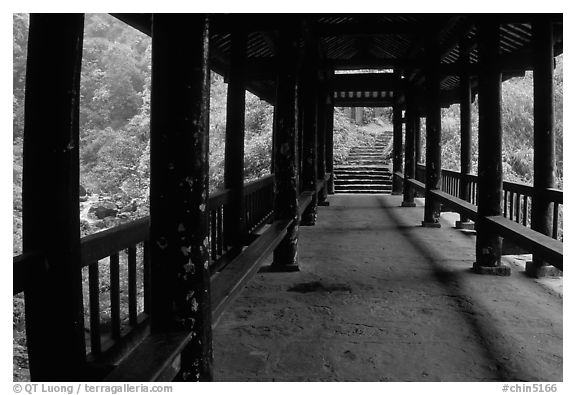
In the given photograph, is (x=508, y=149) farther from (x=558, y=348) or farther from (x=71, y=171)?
(x=71, y=171)

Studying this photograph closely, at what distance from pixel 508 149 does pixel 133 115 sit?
2844 centimetres

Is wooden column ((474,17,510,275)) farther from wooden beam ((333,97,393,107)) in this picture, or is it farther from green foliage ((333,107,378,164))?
green foliage ((333,107,378,164))

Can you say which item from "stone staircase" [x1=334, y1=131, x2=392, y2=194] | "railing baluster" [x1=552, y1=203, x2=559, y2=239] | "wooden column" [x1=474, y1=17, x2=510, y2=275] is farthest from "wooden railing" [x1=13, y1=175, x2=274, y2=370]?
"stone staircase" [x1=334, y1=131, x2=392, y2=194]

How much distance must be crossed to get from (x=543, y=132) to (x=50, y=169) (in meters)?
4.78

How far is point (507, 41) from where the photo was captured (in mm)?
7586

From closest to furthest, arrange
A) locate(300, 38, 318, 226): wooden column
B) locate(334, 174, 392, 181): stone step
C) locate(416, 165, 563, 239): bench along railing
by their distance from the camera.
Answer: locate(416, 165, 563, 239): bench along railing
locate(300, 38, 318, 226): wooden column
locate(334, 174, 392, 181): stone step

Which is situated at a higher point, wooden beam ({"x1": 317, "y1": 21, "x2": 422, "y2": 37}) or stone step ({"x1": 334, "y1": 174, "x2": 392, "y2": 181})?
wooden beam ({"x1": 317, "y1": 21, "x2": 422, "y2": 37})

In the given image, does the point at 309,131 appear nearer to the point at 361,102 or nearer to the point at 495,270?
the point at 495,270

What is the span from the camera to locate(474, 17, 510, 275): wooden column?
5.32 meters

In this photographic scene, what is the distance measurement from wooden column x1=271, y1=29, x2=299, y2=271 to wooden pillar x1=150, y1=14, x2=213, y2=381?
3.39m

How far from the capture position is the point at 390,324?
148 inches

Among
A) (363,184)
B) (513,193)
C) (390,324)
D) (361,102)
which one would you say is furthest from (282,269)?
(363,184)
